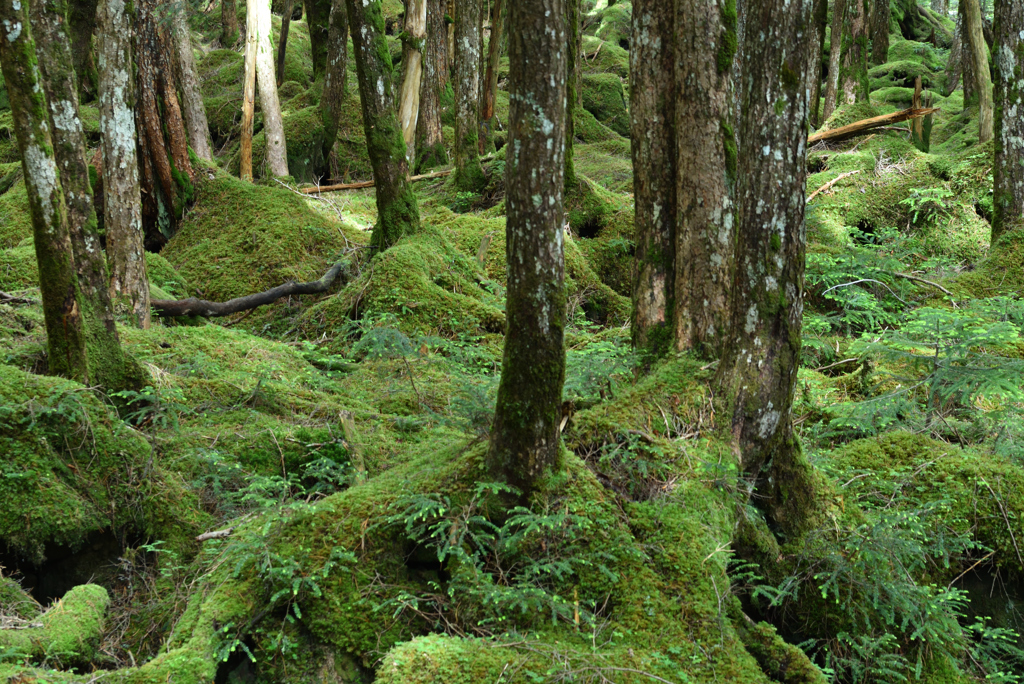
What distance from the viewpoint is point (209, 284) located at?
914cm

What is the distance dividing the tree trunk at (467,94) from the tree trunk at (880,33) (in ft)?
65.8

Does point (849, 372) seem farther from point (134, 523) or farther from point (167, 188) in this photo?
point (167, 188)

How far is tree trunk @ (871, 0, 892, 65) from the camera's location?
27844 mm

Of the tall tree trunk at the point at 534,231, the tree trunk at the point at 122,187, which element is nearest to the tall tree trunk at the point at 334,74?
the tree trunk at the point at 122,187

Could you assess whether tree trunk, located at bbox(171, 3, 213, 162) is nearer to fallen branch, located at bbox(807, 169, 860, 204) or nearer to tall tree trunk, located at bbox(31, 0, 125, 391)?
tall tree trunk, located at bbox(31, 0, 125, 391)

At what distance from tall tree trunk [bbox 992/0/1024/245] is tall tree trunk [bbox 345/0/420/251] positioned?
7086 millimetres

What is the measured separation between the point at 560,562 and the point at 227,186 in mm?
8508

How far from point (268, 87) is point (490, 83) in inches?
172

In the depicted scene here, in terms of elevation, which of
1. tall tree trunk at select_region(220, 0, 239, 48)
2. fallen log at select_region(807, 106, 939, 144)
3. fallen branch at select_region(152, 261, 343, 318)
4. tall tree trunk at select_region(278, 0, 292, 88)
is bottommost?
fallen branch at select_region(152, 261, 343, 318)

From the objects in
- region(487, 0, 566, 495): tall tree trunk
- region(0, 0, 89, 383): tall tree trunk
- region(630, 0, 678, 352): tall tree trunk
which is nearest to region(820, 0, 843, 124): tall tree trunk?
region(630, 0, 678, 352): tall tree trunk

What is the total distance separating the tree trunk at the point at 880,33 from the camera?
27844mm

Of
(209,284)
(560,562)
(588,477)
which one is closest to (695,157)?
(588,477)

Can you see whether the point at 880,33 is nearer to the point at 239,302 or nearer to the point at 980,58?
the point at 980,58

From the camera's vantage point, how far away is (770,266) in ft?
14.2
